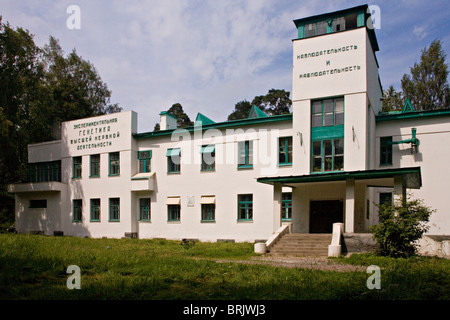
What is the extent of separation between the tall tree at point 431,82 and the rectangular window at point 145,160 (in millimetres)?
26352

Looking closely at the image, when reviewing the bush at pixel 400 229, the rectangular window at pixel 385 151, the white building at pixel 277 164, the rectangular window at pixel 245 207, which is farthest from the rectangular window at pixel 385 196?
the bush at pixel 400 229

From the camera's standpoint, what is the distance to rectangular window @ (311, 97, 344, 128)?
2252cm

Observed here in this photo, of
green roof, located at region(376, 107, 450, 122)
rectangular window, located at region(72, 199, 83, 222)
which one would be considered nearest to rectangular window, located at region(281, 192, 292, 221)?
green roof, located at region(376, 107, 450, 122)

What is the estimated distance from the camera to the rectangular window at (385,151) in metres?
23.4

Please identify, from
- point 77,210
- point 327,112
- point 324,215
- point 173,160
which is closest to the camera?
point 327,112

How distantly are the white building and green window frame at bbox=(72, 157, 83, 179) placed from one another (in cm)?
11

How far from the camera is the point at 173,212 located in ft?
91.9

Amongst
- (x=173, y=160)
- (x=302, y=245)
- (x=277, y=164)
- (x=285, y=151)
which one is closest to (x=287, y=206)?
(x=277, y=164)

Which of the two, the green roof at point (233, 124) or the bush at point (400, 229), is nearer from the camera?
the bush at point (400, 229)

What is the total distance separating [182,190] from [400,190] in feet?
45.3

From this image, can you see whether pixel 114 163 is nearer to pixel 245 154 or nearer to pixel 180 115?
pixel 245 154

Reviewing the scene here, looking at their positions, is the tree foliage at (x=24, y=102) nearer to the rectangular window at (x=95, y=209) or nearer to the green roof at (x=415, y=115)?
the rectangular window at (x=95, y=209)

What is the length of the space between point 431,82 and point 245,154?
23.7m
